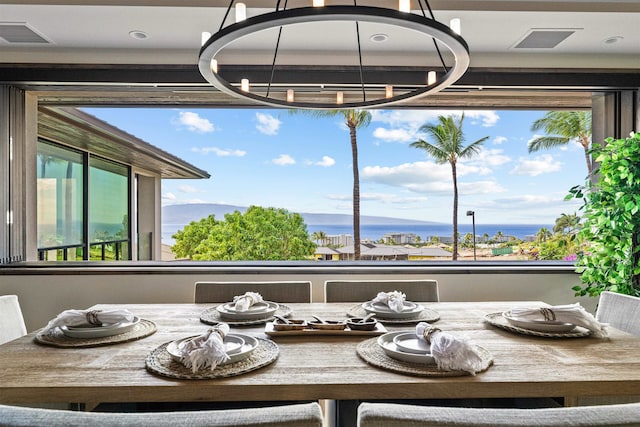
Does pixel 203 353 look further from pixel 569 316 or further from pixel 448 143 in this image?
pixel 448 143

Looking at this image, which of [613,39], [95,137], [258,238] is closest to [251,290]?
[613,39]

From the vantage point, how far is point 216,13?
2506 mm

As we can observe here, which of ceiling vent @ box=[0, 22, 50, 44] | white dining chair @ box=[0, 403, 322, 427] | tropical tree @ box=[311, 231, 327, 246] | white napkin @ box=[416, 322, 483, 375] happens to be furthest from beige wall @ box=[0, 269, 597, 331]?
tropical tree @ box=[311, 231, 327, 246]

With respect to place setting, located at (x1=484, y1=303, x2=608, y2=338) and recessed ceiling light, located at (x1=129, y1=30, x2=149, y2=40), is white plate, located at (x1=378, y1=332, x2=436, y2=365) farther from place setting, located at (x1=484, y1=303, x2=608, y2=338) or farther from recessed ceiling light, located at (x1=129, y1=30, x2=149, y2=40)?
recessed ceiling light, located at (x1=129, y1=30, x2=149, y2=40)

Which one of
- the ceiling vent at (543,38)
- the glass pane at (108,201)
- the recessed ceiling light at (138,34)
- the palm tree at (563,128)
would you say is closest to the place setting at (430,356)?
the ceiling vent at (543,38)

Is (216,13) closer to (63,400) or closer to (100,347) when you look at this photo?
(100,347)

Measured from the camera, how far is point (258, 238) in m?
9.68

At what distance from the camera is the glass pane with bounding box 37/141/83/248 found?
14.0 feet

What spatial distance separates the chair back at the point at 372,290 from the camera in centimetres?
229

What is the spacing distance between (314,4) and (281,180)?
20.9 m

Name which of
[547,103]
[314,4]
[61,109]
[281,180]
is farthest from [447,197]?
[314,4]

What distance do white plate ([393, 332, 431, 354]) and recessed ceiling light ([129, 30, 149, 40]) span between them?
8.42 ft

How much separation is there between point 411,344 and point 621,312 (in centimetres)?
113

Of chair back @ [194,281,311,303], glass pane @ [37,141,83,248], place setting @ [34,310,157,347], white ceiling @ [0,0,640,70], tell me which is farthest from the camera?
glass pane @ [37,141,83,248]
